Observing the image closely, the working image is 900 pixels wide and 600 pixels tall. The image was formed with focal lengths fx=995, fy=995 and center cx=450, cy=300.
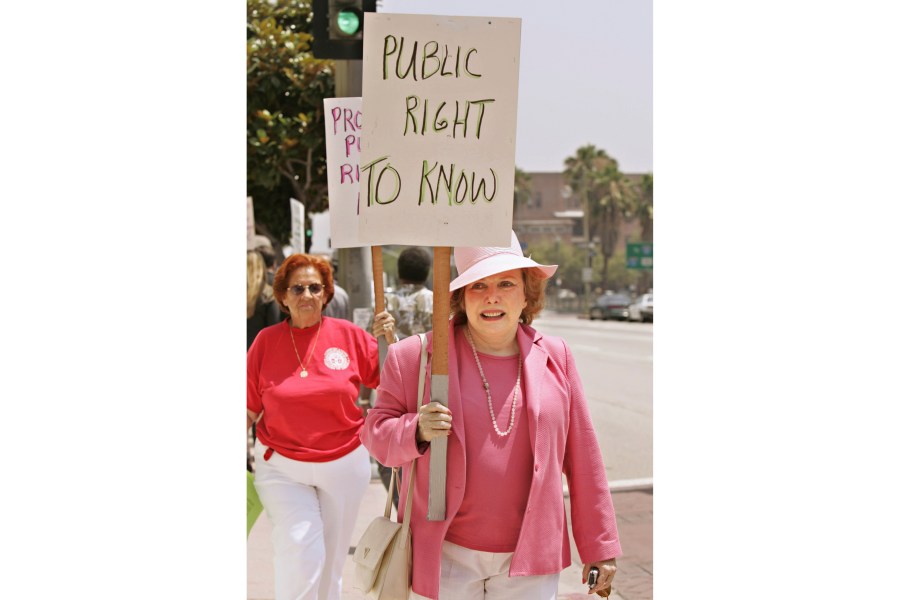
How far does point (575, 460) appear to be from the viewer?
318 centimetres

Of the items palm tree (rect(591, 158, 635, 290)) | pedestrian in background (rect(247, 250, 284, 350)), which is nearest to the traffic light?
pedestrian in background (rect(247, 250, 284, 350))

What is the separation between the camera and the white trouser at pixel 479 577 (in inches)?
120

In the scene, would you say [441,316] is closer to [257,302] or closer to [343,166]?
[343,166]

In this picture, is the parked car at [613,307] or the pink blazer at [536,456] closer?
the pink blazer at [536,456]

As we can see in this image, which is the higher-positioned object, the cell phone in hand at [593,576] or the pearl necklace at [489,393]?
the pearl necklace at [489,393]

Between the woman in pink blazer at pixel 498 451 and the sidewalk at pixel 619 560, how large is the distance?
1.59 metres

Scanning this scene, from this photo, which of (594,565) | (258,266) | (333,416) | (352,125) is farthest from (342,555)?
(258,266)

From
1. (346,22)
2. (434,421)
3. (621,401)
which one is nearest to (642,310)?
(621,401)

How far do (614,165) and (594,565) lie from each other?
3227 inches

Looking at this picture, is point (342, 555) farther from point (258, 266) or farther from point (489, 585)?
point (258, 266)

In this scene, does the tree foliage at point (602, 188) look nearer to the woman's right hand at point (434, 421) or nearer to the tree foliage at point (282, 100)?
the tree foliage at point (282, 100)

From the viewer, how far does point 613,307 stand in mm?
52438

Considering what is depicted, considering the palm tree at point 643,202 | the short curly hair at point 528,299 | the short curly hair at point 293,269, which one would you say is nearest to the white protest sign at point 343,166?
the short curly hair at point 293,269

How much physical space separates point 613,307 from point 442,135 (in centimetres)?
5010
